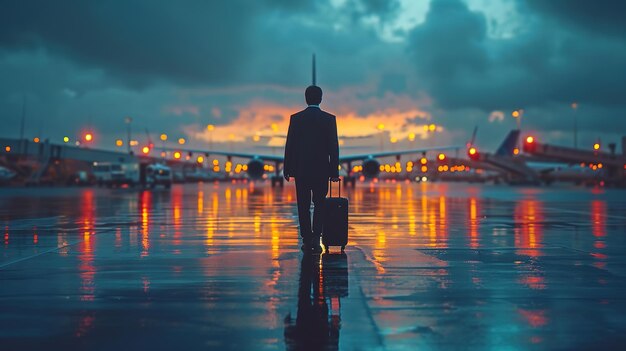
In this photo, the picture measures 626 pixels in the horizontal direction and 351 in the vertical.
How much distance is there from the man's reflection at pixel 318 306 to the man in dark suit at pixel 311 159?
917 mm

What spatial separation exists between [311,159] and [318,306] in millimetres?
3878

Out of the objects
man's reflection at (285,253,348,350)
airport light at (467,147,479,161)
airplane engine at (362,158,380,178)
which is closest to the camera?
man's reflection at (285,253,348,350)

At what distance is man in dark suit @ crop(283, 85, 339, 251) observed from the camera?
30.1 feet

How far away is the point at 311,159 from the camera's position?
9.19 meters

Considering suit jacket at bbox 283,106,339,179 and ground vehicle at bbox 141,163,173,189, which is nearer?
suit jacket at bbox 283,106,339,179

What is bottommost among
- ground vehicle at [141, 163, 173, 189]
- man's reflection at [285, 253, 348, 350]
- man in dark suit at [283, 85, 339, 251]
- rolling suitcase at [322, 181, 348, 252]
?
man's reflection at [285, 253, 348, 350]

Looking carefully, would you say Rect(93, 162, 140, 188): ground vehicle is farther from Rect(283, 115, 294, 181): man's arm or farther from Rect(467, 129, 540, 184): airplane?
Rect(283, 115, 294, 181): man's arm

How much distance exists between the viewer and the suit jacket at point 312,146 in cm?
919

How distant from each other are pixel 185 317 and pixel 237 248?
487 cm

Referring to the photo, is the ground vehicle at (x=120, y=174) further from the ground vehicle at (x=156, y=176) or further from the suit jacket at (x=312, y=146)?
the suit jacket at (x=312, y=146)

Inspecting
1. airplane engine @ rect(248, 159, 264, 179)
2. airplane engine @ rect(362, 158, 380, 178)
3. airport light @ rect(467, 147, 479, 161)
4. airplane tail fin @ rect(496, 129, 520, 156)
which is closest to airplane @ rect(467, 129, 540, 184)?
airport light @ rect(467, 147, 479, 161)

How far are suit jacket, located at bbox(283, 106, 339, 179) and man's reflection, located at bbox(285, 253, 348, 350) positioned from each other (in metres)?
1.38

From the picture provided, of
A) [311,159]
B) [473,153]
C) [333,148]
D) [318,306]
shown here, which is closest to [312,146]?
[311,159]

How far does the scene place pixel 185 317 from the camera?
16.8 ft
